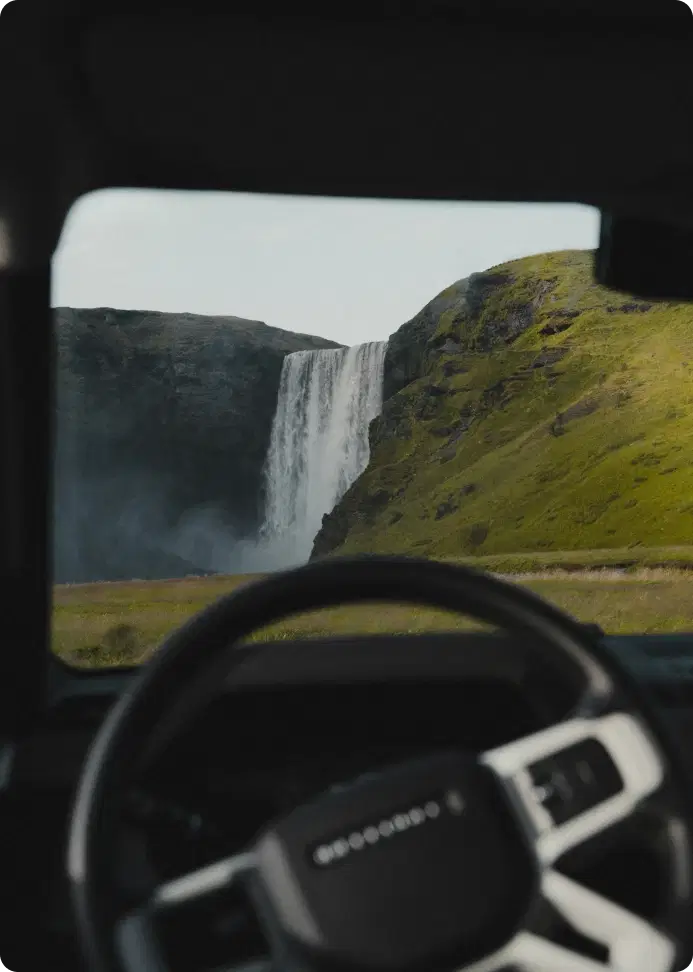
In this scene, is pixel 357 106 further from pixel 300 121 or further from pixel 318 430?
pixel 318 430

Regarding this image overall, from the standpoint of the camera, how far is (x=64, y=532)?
209cm

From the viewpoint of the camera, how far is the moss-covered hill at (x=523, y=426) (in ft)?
26.6

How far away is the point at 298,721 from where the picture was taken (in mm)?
1946

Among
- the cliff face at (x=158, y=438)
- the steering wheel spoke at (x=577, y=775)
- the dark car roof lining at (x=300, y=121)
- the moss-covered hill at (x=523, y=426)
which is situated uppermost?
the dark car roof lining at (x=300, y=121)

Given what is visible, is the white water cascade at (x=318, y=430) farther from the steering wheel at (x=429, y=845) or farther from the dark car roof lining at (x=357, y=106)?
the steering wheel at (x=429, y=845)

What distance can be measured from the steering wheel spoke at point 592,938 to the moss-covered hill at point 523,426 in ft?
14.5

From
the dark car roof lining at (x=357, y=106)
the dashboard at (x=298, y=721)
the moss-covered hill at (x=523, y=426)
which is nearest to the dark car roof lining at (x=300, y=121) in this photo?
the dark car roof lining at (x=357, y=106)

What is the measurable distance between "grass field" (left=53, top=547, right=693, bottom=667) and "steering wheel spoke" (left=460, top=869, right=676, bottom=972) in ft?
1.78

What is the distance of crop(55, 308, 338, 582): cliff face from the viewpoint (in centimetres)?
225

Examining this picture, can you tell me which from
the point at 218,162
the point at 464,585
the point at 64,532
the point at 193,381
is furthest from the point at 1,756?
the point at 193,381

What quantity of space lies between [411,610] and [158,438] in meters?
4.14

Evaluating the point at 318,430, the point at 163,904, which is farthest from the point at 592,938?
the point at 318,430

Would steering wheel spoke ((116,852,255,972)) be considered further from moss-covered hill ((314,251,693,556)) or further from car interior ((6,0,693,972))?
moss-covered hill ((314,251,693,556))

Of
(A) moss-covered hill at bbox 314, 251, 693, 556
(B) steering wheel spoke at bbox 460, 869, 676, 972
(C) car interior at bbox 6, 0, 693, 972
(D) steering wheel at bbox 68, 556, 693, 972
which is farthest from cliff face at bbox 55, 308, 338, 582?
(B) steering wheel spoke at bbox 460, 869, 676, 972
